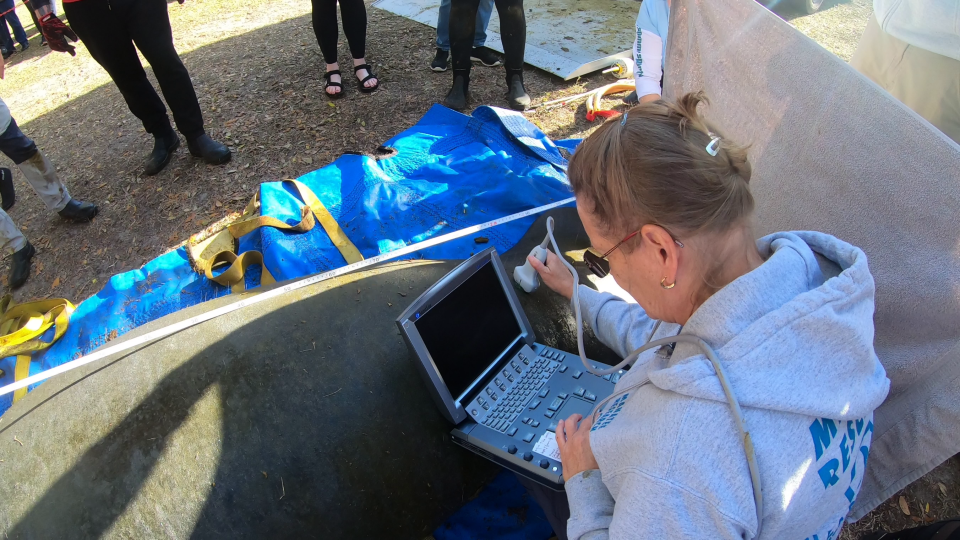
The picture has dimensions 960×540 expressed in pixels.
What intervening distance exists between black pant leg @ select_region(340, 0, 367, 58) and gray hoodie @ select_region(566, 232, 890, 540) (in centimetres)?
398

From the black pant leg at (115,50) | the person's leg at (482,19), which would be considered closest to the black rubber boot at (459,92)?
the person's leg at (482,19)

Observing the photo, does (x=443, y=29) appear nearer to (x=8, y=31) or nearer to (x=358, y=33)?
(x=358, y=33)

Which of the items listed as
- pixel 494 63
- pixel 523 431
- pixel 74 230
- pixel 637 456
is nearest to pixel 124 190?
pixel 74 230

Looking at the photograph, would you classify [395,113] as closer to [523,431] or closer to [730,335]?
[523,431]

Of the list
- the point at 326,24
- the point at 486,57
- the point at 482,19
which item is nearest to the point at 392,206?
the point at 326,24

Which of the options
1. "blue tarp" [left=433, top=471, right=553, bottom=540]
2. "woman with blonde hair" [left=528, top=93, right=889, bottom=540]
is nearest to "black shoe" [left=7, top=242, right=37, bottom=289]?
"blue tarp" [left=433, top=471, right=553, bottom=540]

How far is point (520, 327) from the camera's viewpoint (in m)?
1.80

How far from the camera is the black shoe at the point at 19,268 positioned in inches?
130

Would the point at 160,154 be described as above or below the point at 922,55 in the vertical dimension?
below

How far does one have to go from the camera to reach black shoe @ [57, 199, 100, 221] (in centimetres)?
362

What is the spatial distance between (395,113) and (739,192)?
12.3 feet

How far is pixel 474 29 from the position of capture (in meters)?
4.13

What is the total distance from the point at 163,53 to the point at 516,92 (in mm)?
2474

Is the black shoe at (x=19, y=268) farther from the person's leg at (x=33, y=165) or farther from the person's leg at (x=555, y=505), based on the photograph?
the person's leg at (x=555, y=505)
